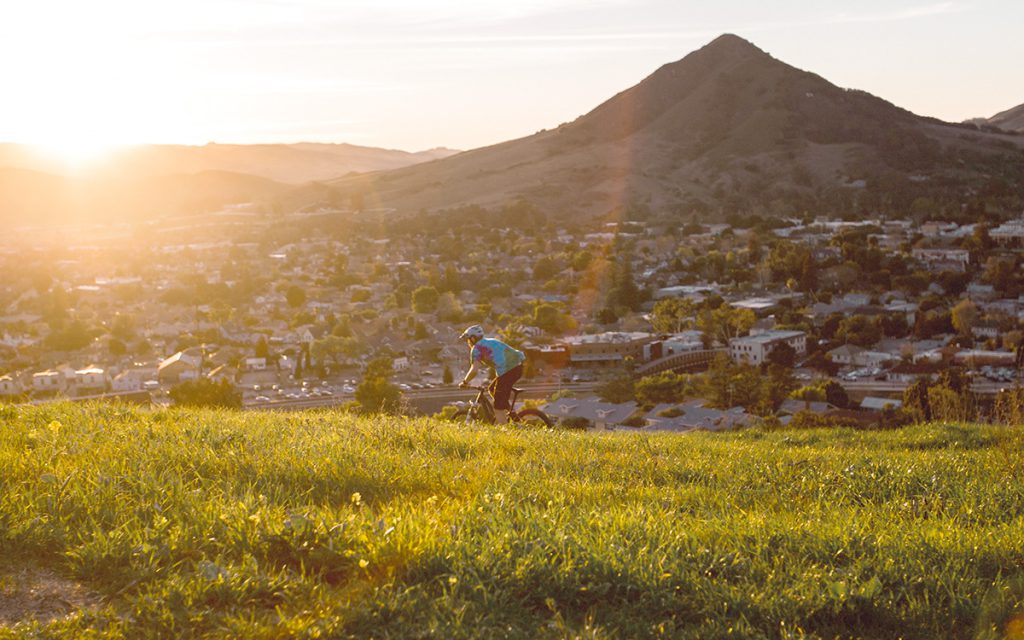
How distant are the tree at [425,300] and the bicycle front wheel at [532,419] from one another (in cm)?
4114

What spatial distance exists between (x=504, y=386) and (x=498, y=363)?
0.29 metres

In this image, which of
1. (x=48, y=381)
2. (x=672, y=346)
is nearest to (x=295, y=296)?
(x=48, y=381)

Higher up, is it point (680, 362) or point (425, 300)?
point (425, 300)

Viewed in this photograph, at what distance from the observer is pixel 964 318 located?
41.3 m

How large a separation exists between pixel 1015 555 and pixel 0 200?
522 feet

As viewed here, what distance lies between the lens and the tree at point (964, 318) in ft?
134

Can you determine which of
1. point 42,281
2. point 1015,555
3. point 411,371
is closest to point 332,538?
point 1015,555

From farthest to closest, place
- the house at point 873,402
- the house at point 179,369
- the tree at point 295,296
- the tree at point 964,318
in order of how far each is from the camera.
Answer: the tree at point 295,296 < the tree at point 964,318 < the house at point 179,369 < the house at point 873,402

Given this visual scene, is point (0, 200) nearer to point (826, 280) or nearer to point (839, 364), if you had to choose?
point (826, 280)

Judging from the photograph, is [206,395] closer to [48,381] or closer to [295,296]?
[48,381]

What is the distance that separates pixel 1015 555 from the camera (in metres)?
4.31

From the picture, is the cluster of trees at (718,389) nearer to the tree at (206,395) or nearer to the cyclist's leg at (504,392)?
the tree at (206,395)

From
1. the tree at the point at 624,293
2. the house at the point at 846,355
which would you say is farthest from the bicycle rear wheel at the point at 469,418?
the tree at the point at 624,293

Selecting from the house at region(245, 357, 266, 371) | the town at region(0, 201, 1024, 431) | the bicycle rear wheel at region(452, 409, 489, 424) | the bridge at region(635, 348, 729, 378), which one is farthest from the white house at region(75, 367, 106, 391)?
the bicycle rear wheel at region(452, 409, 489, 424)
